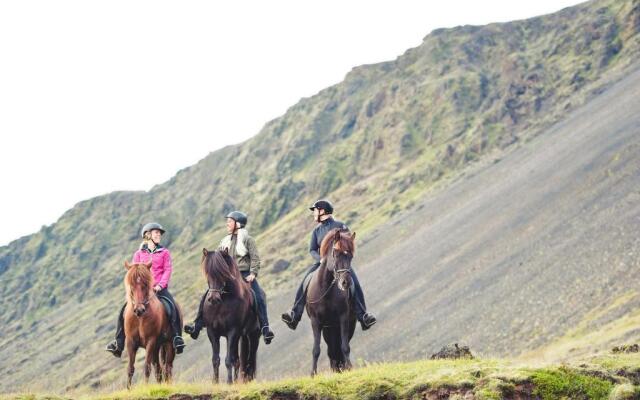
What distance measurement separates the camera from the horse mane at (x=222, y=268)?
17.3 meters

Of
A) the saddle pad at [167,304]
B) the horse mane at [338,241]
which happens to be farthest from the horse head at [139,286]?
the horse mane at [338,241]

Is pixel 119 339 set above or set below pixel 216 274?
below

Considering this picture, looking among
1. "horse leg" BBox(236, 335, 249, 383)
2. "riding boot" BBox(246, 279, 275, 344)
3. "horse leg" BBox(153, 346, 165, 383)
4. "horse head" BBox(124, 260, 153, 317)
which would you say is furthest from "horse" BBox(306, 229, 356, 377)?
"horse head" BBox(124, 260, 153, 317)

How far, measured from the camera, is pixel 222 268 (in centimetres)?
1733

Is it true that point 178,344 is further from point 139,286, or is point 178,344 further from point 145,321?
point 139,286

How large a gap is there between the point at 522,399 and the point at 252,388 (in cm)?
494

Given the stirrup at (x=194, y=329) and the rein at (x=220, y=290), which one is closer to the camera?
the rein at (x=220, y=290)

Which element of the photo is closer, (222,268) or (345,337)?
(222,268)

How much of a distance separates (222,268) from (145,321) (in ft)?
6.88

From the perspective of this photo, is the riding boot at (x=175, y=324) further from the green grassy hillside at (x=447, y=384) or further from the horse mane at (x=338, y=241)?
the horse mane at (x=338, y=241)

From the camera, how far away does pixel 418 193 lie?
160 meters

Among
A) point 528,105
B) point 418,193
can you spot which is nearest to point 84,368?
point 418,193

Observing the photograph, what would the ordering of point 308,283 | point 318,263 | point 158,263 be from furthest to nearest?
point 318,263
point 308,283
point 158,263

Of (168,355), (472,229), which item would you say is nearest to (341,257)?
(168,355)
